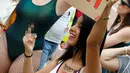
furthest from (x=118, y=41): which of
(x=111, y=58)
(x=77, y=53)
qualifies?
(x=77, y=53)

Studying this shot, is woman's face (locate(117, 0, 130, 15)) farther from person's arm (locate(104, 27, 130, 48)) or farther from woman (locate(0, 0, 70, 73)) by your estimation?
woman (locate(0, 0, 70, 73))

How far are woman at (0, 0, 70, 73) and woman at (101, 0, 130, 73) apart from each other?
0.32 metres

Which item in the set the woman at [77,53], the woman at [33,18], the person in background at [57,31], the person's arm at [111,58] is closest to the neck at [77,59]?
the woman at [77,53]

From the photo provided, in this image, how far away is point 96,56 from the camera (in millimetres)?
1091

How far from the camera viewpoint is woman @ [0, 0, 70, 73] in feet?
5.09

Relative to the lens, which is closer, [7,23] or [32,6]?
[32,6]

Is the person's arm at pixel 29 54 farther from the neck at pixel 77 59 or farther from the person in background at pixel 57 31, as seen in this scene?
the person in background at pixel 57 31

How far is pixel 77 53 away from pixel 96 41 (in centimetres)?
42

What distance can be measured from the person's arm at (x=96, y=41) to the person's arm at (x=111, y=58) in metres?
0.29

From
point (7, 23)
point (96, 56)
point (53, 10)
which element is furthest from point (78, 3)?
point (7, 23)

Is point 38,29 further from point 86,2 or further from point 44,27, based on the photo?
point 86,2

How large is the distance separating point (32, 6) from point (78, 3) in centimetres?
53

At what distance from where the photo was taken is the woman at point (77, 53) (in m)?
1.10

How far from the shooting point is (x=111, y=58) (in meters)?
1.43
